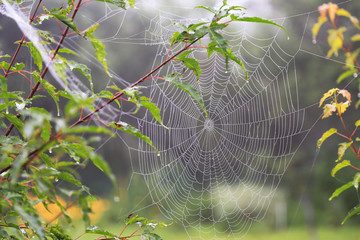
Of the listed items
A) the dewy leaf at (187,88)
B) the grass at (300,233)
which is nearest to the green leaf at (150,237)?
the dewy leaf at (187,88)

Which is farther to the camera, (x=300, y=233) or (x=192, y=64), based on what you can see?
(x=300, y=233)

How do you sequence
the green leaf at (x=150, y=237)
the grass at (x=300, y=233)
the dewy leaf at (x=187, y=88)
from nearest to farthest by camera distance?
1. the dewy leaf at (x=187, y=88)
2. the green leaf at (x=150, y=237)
3. the grass at (x=300, y=233)

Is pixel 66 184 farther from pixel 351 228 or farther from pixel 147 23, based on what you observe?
pixel 351 228

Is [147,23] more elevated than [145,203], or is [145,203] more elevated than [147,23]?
[147,23]

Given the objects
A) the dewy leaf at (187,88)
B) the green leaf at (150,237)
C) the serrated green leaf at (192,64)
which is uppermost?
the serrated green leaf at (192,64)

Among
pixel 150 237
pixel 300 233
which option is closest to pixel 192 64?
pixel 150 237

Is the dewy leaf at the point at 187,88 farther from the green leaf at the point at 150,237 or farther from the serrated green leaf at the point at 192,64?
the green leaf at the point at 150,237

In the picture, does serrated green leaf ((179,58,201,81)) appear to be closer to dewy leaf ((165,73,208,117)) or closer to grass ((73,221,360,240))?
dewy leaf ((165,73,208,117))

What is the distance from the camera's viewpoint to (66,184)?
6445mm

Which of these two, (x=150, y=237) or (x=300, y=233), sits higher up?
(x=150, y=237)

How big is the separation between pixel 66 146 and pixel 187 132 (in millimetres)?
3646

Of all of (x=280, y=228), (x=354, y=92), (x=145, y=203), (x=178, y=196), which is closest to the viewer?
(x=145, y=203)

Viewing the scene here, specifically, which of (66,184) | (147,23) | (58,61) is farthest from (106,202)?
(58,61)

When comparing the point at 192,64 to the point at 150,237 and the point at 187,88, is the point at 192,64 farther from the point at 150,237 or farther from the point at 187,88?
the point at 150,237
